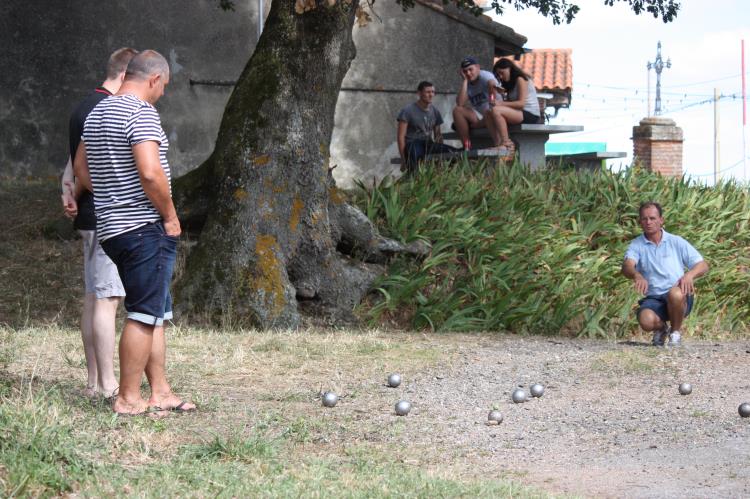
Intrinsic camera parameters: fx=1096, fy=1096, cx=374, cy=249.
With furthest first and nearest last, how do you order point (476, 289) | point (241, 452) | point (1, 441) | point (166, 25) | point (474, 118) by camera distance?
point (166, 25)
point (474, 118)
point (476, 289)
point (241, 452)
point (1, 441)

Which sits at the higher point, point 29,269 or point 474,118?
point 474,118

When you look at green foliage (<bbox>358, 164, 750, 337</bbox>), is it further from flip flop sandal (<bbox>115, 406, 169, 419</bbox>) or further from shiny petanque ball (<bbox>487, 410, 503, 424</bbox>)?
flip flop sandal (<bbox>115, 406, 169, 419</bbox>)

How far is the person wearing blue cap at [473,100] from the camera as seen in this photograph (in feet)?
46.1

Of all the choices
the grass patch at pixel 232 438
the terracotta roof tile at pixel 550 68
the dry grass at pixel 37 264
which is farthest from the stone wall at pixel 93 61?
the grass patch at pixel 232 438

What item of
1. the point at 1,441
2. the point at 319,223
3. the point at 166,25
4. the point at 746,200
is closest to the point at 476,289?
the point at 319,223

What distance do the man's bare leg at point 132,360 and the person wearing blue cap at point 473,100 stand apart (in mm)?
9180

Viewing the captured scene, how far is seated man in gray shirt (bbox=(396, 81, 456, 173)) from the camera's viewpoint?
14.2m

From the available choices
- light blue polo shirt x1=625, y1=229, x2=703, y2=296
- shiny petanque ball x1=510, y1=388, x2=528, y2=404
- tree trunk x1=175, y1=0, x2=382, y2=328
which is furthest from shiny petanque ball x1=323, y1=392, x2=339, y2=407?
light blue polo shirt x1=625, y1=229, x2=703, y2=296

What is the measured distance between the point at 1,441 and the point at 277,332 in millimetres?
4982

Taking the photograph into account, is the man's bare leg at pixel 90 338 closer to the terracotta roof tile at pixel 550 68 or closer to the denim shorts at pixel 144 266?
the denim shorts at pixel 144 266

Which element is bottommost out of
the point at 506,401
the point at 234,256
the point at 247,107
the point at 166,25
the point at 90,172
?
the point at 506,401

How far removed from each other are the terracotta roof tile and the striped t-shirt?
21174mm

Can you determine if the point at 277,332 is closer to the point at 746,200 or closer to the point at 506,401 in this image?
the point at 506,401

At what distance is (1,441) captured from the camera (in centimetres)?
438
